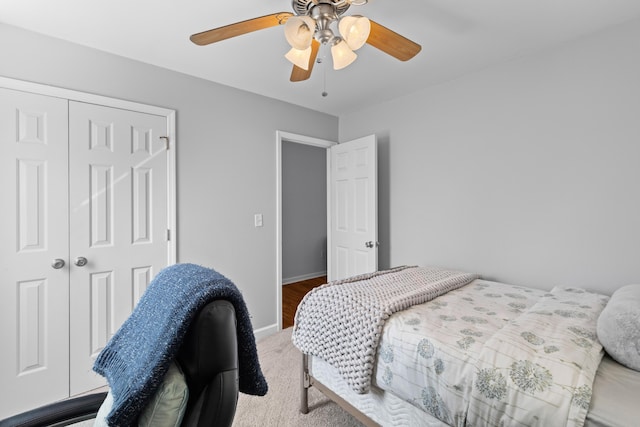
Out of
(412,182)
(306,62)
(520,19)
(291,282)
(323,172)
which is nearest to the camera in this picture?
(306,62)

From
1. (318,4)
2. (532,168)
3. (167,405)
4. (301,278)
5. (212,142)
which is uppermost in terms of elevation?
(318,4)

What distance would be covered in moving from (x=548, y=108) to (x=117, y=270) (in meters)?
3.29

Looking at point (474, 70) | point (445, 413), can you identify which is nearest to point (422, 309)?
point (445, 413)

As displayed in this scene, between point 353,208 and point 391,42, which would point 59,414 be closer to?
point 391,42

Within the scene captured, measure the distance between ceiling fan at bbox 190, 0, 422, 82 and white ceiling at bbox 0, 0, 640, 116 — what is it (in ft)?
1.05

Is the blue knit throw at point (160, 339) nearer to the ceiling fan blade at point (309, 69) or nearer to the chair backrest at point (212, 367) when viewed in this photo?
the chair backrest at point (212, 367)

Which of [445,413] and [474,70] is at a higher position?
[474,70]

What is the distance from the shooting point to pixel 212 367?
69cm

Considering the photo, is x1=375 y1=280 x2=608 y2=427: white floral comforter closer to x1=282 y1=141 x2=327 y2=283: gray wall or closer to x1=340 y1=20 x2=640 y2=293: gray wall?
x1=340 y1=20 x2=640 y2=293: gray wall

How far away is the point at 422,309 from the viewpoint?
1638 mm

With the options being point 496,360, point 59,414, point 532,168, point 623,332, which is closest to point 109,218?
point 59,414

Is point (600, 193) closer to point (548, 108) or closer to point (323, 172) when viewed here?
point (548, 108)

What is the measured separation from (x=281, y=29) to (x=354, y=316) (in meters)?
1.77

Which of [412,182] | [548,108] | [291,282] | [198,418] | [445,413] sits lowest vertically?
[291,282]
